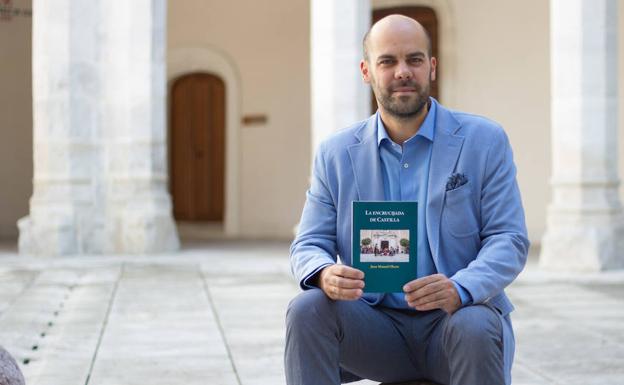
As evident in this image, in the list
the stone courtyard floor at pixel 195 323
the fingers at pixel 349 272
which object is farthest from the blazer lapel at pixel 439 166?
the stone courtyard floor at pixel 195 323

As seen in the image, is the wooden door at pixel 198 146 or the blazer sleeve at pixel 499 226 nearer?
the blazer sleeve at pixel 499 226

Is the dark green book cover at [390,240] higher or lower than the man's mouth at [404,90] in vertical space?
lower

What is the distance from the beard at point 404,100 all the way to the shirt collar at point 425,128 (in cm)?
5

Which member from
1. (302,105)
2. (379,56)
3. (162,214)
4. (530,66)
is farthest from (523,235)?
(302,105)

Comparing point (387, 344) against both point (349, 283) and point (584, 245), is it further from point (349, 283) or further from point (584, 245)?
point (584, 245)

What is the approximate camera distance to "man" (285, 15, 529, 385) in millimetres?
2480

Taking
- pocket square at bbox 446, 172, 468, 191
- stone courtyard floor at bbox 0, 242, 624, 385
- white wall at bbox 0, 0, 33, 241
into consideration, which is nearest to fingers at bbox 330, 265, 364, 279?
pocket square at bbox 446, 172, 468, 191

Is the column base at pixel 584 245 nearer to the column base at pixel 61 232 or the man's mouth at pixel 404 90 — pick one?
the column base at pixel 61 232

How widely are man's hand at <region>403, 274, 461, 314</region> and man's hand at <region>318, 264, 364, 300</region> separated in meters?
0.12

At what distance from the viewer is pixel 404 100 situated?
8.78 feet

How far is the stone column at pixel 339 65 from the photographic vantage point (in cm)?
1023

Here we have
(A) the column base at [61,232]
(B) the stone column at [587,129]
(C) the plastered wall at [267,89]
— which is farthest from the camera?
(C) the plastered wall at [267,89]

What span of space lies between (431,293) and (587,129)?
7354 mm

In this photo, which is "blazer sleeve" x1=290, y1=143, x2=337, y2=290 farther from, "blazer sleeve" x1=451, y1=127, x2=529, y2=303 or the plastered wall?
the plastered wall
